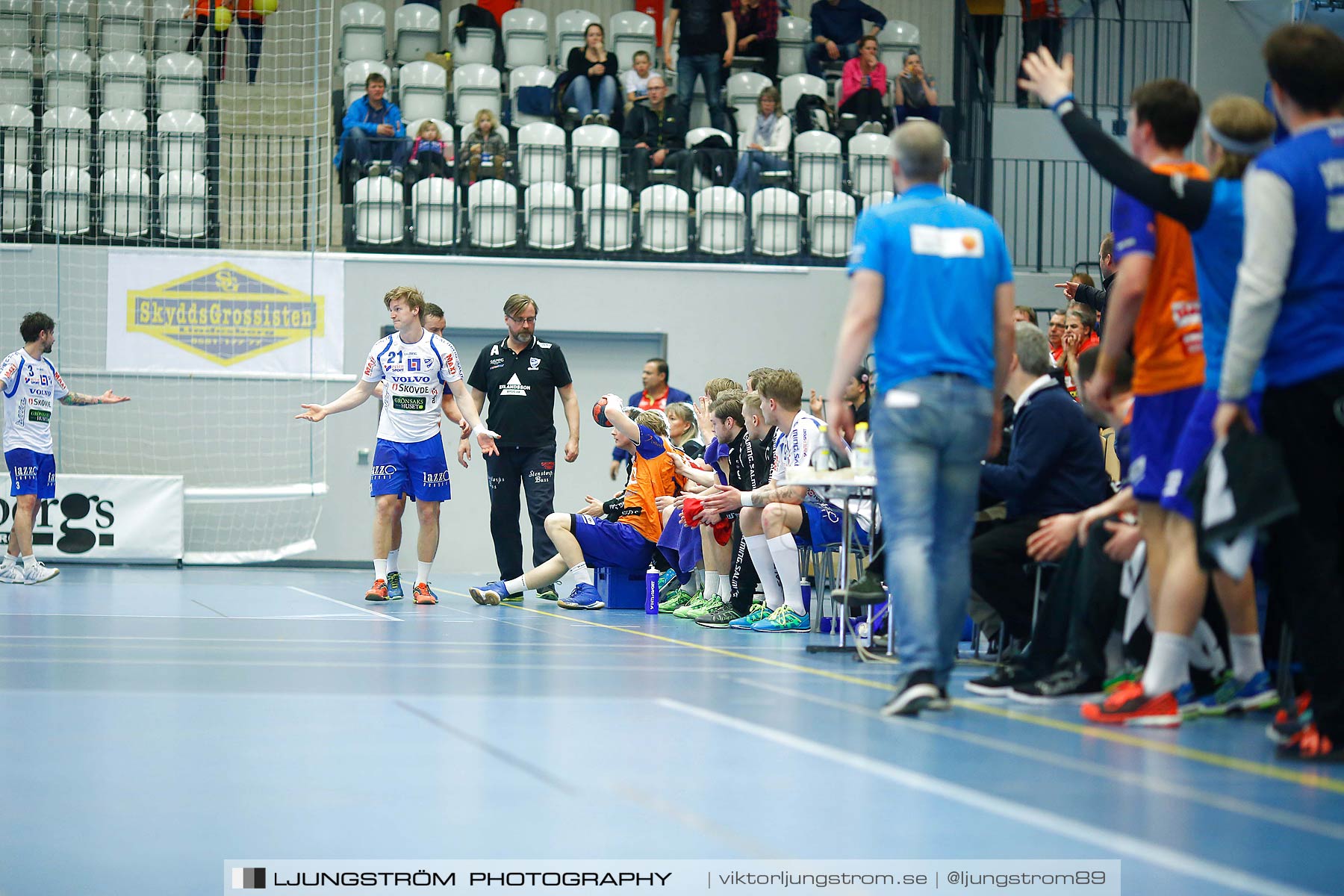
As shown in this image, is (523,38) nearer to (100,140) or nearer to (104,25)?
(104,25)

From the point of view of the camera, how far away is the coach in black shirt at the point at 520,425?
10.0m

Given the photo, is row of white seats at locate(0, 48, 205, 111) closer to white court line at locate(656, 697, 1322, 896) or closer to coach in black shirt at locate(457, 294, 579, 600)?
coach in black shirt at locate(457, 294, 579, 600)

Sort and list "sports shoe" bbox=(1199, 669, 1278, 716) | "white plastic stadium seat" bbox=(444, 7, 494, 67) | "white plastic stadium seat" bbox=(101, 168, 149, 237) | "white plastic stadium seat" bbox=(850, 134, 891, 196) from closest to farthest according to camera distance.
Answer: "sports shoe" bbox=(1199, 669, 1278, 716) < "white plastic stadium seat" bbox=(101, 168, 149, 237) < "white plastic stadium seat" bbox=(850, 134, 891, 196) < "white plastic stadium seat" bbox=(444, 7, 494, 67)

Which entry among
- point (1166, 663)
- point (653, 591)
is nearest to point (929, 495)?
point (1166, 663)

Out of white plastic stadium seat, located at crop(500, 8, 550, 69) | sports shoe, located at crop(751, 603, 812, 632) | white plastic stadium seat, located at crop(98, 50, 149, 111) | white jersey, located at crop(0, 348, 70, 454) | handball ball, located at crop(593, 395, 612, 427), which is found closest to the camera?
sports shoe, located at crop(751, 603, 812, 632)

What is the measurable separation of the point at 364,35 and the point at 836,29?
5.39 m

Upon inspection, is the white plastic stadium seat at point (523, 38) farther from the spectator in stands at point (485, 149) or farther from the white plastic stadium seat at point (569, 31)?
the spectator in stands at point (485, 149)

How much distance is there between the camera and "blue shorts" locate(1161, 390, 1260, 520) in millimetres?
3809

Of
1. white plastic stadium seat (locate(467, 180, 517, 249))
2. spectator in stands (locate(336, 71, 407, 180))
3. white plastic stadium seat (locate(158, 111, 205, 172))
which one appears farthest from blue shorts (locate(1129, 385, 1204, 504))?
white plastic stadium seat (locate(158, 111, 205, 172))

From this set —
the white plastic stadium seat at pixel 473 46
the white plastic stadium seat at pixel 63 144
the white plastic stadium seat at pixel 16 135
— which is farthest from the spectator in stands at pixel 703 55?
the white plastic stadium seat at pixel 16 135

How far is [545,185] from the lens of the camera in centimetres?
1409

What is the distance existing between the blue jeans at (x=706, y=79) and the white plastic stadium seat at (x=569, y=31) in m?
1.54

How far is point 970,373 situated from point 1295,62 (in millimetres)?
1186

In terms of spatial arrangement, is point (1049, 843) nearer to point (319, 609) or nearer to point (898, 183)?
point (898, 183)
